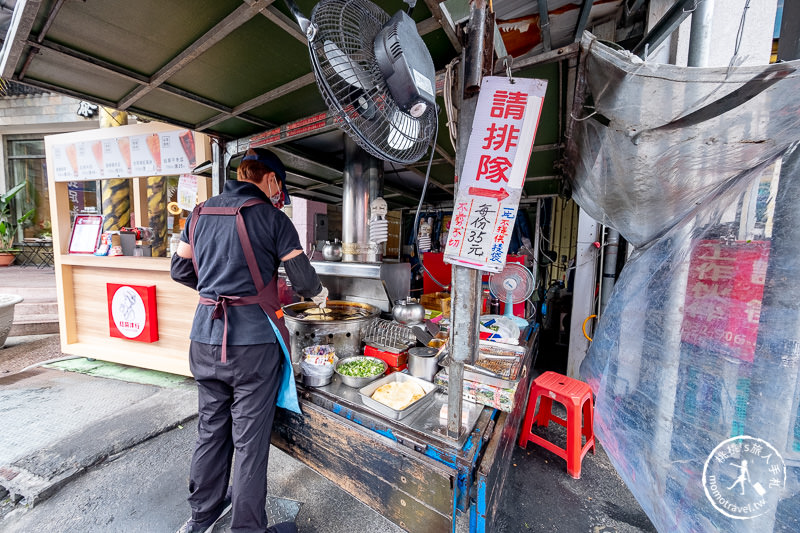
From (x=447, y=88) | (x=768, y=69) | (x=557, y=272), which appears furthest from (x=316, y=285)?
(x=557, y=272)

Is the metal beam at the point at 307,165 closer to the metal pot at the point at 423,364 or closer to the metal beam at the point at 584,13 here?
the metal pot at the point at 423,364

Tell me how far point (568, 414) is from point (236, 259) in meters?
3.27

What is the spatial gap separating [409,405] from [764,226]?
2.41 meters

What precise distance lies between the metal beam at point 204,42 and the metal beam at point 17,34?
27.9 inches

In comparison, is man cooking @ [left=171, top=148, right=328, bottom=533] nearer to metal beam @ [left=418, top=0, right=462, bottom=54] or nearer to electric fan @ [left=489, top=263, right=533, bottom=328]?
metal beam @ [left=418, top=0, right=462, bottom=54]

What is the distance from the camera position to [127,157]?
4.42 metres

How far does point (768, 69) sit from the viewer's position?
1338 millimetres

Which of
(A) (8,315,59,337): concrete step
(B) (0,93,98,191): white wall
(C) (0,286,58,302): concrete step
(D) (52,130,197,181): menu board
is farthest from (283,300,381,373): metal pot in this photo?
(B) (0,93,98,191): white wall

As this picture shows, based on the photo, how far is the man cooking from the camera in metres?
1.94

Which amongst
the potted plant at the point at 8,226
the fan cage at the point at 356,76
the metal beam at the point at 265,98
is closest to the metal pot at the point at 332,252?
the metal beam at the point at 265,98

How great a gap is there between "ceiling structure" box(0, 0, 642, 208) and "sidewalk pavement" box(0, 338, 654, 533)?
11.4 ft

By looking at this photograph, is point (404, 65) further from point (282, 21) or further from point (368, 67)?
point (282, 21)

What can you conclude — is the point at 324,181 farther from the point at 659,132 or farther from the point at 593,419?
the point at 593,419

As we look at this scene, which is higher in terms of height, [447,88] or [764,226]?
[447,88]
